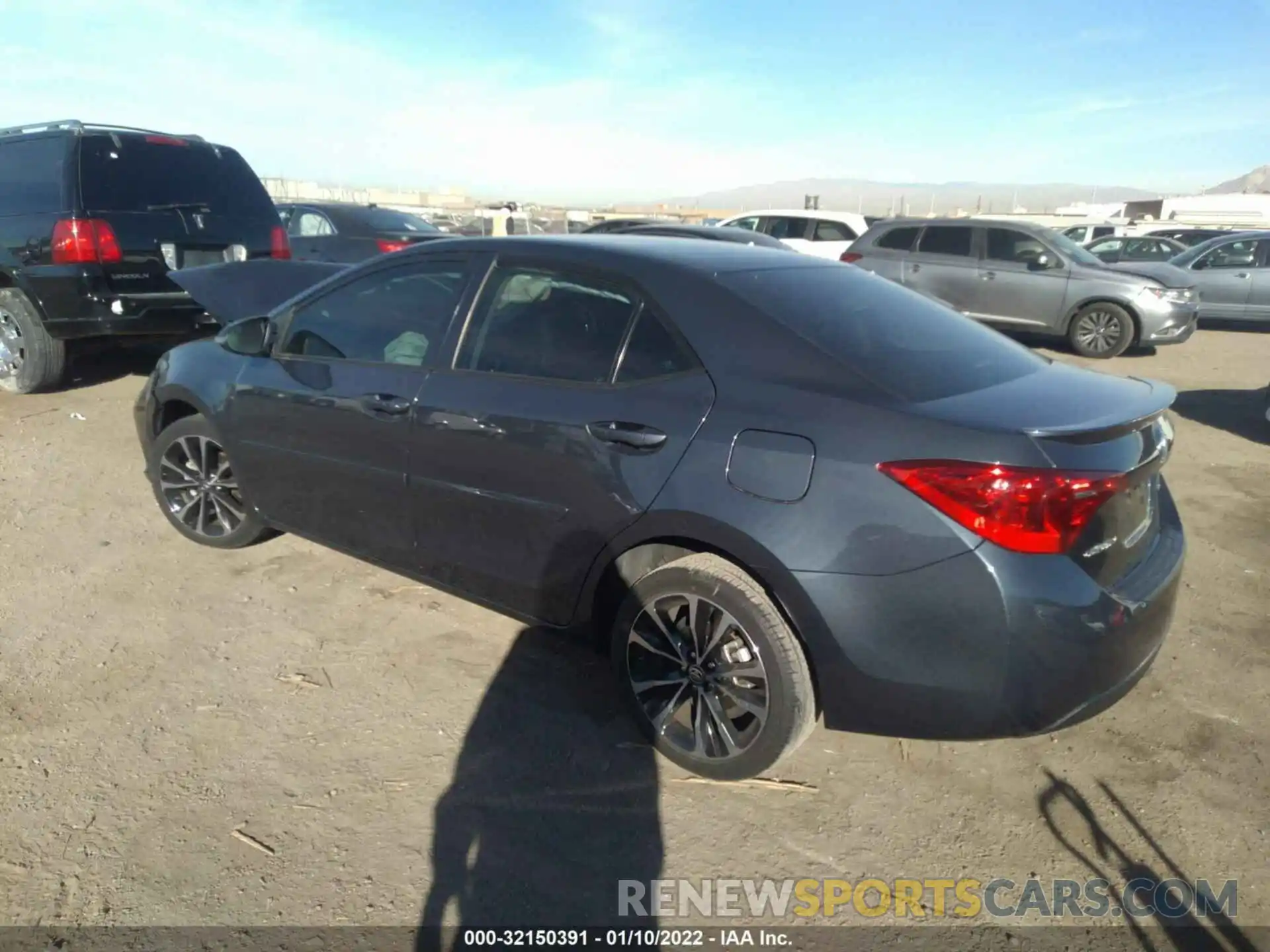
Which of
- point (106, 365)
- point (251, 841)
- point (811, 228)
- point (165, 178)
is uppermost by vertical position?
point (165, 178)

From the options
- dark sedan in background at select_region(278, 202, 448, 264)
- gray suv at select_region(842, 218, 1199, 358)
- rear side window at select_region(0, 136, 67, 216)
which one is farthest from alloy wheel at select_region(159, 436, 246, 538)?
gray suv at select_region(842, 218, 1199, 358)

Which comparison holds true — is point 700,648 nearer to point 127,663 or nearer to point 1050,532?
point 1050,532

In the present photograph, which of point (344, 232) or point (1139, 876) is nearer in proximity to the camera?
point (1139, 876)

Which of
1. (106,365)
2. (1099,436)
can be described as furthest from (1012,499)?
(106,365)

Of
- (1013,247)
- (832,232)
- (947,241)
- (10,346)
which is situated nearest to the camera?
(10,346)

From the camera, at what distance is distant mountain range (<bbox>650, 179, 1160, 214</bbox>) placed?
11519cm

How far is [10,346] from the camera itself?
7.02 m

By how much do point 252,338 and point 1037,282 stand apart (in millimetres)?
10103

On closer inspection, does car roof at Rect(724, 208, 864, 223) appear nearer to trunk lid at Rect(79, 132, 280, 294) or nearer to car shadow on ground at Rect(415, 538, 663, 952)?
trunk lid at Rect(79, 132, 280, 294)

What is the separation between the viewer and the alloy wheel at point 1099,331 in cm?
1077

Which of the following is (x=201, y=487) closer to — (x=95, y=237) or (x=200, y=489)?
(x=200, y=489)

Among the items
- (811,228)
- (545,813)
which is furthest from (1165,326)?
(545,813)

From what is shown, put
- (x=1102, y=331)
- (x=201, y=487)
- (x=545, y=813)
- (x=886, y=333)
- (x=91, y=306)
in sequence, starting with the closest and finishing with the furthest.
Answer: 1. (x=545, y=813)
2. (x=886, y=333)
3. (x=201, y=487)
4. (x=91, y=306)
5. (x=1102, y=331)

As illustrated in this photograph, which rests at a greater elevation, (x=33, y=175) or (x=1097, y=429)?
(x=33, y=175)
